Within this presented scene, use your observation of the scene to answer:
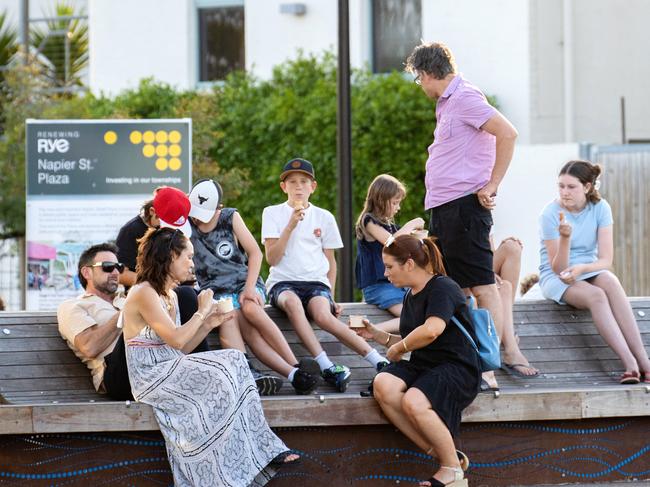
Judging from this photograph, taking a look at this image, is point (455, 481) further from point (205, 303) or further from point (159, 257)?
point (159, 257)

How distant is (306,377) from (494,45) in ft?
38.8

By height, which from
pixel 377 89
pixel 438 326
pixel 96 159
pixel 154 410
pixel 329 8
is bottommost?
pixel 154 410

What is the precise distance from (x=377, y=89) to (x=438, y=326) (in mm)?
11308

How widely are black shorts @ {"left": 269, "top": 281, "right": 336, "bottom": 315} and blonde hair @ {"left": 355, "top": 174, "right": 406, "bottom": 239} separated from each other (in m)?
0.58

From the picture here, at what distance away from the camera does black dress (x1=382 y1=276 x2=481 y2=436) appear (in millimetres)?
7242

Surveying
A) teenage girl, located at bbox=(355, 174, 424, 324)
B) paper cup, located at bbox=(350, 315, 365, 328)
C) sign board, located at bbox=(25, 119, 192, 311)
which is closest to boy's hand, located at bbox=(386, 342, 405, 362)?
paper cup, located at bbox=(350, 315, 365, 328)

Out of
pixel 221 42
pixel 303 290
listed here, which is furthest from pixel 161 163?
pixel 221 42

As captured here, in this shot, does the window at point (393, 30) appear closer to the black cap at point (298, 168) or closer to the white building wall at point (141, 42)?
the white building wall at point (141, 42)

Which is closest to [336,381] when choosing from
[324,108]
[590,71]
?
[324,108]

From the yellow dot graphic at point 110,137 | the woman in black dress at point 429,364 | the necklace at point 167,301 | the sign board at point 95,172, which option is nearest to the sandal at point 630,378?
the woman in black dress at point 429,364

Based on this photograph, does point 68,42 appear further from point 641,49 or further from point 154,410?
point 154,410

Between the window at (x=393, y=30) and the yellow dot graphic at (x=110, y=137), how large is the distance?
23.0 ft

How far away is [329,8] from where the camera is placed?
65.1 feet

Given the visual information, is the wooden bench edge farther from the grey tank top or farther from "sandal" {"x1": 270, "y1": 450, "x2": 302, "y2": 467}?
the grey tank top
